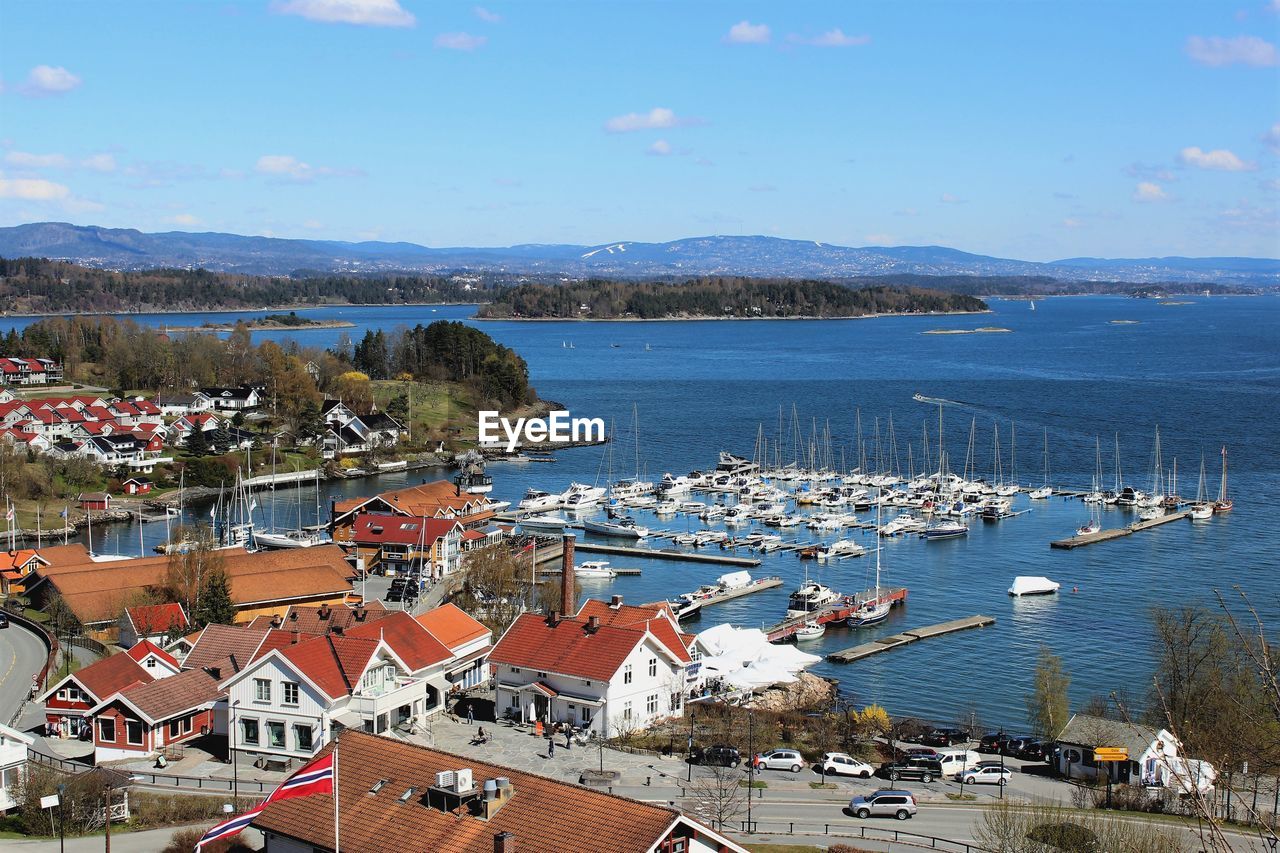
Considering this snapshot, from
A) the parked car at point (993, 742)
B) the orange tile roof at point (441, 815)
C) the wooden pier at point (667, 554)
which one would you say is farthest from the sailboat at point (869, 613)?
the orange tile roof at point (441, 815)

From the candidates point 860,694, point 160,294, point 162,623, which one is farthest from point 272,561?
A: point 160,294

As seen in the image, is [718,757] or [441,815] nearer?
[441,815]

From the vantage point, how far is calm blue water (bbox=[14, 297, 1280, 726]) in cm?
2448

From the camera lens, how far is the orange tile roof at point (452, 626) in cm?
2020

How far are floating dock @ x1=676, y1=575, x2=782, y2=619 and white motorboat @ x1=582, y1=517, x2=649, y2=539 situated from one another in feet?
20.5

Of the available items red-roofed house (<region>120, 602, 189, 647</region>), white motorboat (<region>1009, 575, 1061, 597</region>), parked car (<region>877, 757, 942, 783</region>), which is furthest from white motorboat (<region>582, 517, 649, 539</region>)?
parked car (<region>877, 757, 942, 783</region>)

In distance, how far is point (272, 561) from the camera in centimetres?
2578

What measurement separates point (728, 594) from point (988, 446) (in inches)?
1035

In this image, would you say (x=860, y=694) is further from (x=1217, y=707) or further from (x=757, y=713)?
(x=1217, y=707)

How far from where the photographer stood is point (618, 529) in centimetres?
3678

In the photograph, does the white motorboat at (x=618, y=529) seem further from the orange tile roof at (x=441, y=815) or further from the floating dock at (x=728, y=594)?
the orange tile roof at (x=441, y=815)

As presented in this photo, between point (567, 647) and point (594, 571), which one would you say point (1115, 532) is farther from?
point (567, 647)

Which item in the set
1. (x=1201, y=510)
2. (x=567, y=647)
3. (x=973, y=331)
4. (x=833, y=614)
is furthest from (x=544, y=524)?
(x=973, y=331)

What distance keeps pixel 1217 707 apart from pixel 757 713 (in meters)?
6.32
